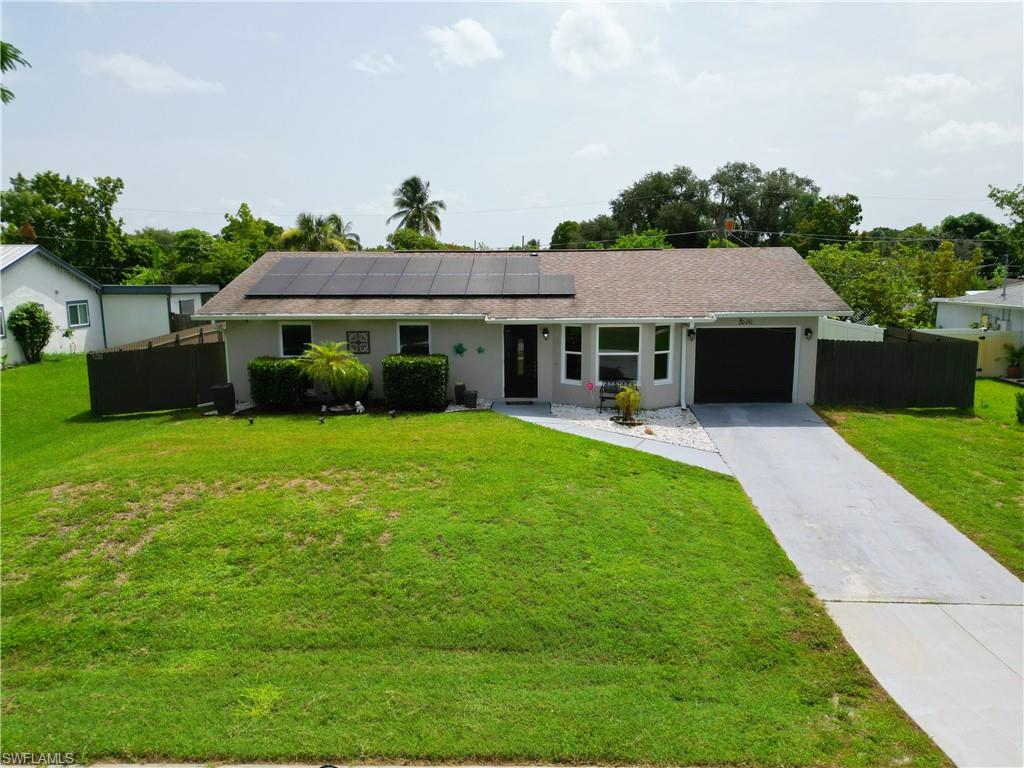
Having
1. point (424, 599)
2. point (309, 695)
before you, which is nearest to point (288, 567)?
point (424, 599)

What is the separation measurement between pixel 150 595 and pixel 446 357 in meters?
9.33

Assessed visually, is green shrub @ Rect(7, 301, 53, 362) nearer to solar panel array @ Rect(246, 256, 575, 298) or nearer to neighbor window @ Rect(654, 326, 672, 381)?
solar panel array @ Rect(246, 256, 575, 298)

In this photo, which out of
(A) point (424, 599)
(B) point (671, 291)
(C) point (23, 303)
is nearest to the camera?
(A) point (424, 599)

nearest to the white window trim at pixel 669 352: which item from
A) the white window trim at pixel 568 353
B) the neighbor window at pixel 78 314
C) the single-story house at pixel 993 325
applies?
the white window trim at pixel 568 353

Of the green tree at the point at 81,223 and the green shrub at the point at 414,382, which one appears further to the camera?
the green tree at the point at 81,223

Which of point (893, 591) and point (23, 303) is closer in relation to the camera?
point (893, 591)

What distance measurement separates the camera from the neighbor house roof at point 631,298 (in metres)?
15.6

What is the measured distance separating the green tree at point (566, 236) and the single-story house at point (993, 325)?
3268 cm

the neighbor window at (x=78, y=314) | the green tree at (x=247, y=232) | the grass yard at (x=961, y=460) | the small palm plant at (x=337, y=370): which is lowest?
the grass yard at (x=961, y=460)

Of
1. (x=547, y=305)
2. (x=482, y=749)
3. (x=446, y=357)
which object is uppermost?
(x=547, y=305)

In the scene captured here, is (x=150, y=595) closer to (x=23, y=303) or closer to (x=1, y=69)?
(x=1, y=69)

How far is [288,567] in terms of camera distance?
7.70 metres

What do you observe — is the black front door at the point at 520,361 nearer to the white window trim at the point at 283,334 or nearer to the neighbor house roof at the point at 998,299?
the white window trim at the point at 283,334

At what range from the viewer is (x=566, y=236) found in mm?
61562
